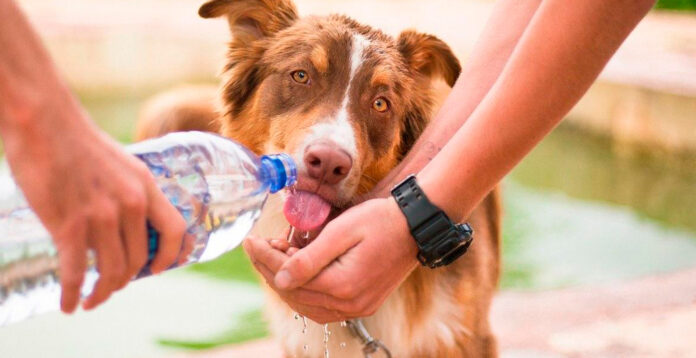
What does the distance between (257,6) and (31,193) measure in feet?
6.19

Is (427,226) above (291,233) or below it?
above

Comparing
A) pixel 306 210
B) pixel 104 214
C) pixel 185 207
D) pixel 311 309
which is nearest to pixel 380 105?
pixel 306 210

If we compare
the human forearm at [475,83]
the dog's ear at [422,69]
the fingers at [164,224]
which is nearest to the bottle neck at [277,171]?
the human forearm at [475,83]

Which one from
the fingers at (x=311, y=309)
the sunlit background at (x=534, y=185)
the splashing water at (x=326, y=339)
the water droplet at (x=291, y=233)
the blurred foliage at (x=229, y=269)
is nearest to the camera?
the fingers at (x=311, y=309)

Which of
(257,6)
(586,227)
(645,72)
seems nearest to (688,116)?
(645,72)

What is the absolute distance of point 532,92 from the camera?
5.63 feet

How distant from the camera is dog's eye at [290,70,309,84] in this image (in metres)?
2.48

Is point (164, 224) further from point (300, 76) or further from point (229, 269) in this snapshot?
point (229, 269)

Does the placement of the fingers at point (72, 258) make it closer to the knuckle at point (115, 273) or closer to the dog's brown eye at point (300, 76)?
the knuckle at point (115, 273)

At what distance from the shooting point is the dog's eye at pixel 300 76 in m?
2.48

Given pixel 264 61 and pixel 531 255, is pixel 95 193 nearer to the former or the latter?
pixel 264 61

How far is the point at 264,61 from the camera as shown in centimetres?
267

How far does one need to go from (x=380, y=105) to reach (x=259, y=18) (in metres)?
0.64

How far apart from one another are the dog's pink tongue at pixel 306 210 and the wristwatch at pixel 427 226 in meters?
0.37
